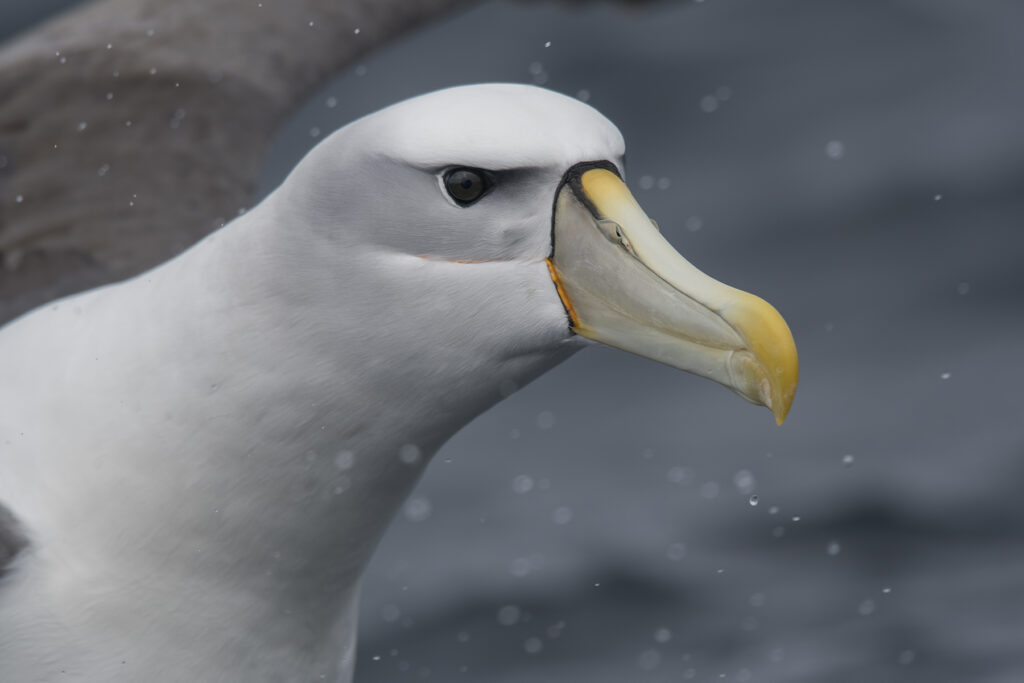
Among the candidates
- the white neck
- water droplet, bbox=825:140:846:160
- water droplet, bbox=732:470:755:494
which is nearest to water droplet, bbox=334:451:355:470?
the white neck


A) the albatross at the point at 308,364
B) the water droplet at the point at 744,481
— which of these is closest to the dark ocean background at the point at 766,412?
the water droplet at the point at 744,481

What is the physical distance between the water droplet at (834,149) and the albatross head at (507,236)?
4855mm

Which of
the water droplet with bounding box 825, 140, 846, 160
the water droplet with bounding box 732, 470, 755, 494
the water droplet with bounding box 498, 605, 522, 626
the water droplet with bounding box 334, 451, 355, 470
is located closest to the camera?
the water droplet with bounding box 334, 451, 355, 470

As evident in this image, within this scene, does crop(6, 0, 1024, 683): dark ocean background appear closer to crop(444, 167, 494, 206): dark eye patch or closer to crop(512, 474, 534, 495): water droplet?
crop(512, 474, 534, 495): water droplet

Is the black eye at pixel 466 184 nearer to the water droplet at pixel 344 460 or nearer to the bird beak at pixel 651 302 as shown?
the bird beak at pixel 651 302

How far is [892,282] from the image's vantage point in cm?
735

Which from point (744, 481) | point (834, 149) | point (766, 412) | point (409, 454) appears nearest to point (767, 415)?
point (766, 412)

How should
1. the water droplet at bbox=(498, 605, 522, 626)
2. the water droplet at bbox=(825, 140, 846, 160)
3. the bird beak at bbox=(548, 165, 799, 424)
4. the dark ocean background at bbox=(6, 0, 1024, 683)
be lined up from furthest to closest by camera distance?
the water droplet at bbox=(825, 140, 846, 160) → the water droplet at bbox=(498, 605, 522, 626) → the dark ocean background at bbox=(6, 0, 1024, 683) → the bird beak at bbox=(548, 165, 799, 424)

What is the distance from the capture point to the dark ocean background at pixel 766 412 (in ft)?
19.2

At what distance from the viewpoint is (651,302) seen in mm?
3004

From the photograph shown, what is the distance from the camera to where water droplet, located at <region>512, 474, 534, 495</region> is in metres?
6.50

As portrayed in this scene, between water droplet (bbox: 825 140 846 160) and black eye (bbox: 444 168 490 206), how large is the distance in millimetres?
5014

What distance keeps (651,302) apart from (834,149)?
16.4 feet

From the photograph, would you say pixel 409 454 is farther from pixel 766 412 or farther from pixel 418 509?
pixel 766 412
